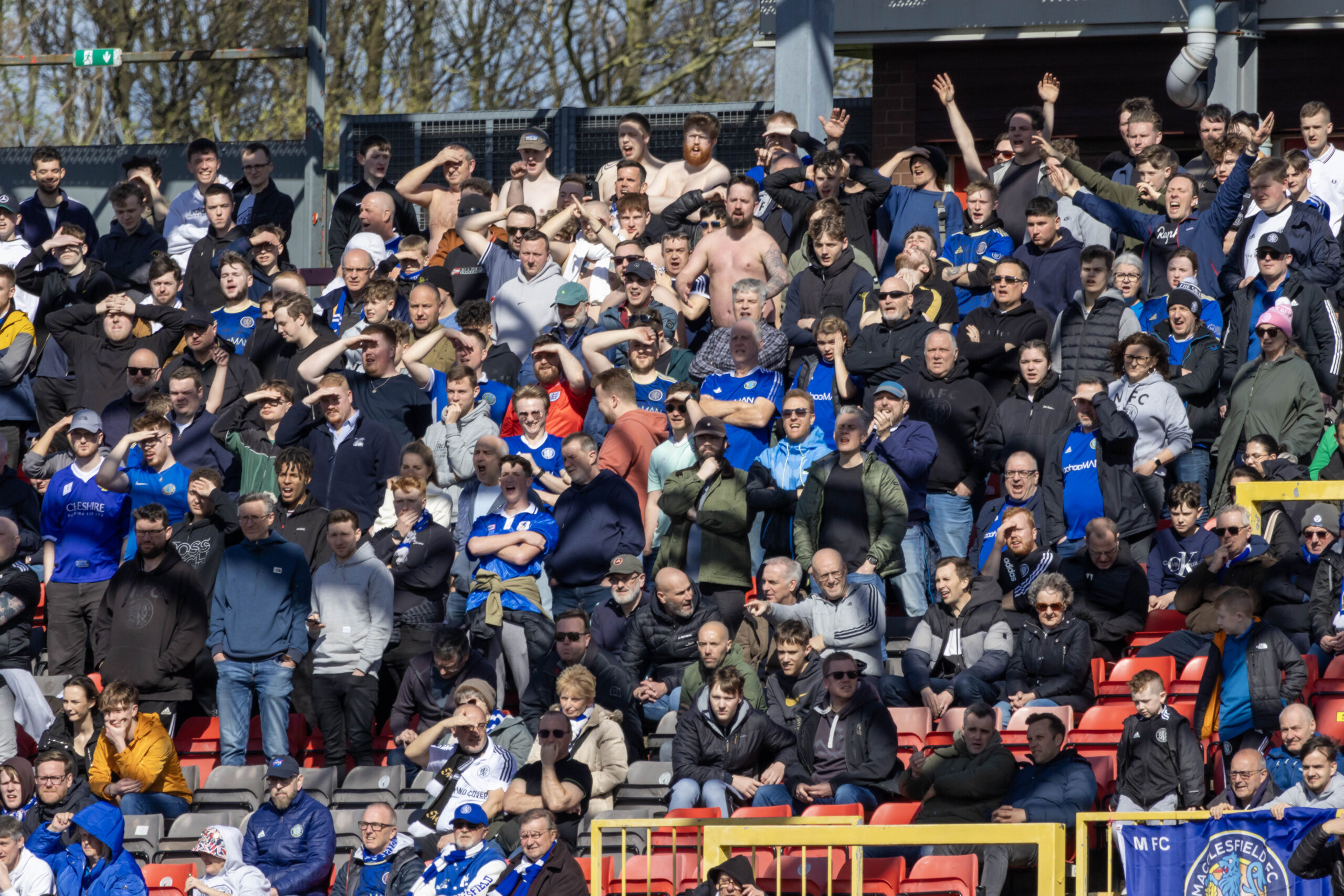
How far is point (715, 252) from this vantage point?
42.9 ft

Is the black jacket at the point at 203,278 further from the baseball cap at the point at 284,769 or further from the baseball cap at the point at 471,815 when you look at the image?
the baseball cap at the point at 471,815

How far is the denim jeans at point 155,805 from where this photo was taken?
10500 millimetres

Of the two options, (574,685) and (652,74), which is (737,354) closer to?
(574,685)

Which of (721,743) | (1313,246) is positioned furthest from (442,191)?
(721,743)

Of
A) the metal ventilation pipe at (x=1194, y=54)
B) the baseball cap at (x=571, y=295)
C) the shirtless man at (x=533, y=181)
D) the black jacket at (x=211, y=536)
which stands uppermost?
the metal ventilation pipe at (x=1194, y=54)

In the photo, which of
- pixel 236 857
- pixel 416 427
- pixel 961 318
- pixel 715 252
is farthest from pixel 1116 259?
pixel 236 857

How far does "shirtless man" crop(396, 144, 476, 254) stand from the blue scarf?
6.81 meters

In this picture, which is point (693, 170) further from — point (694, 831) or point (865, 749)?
point (694, 831)

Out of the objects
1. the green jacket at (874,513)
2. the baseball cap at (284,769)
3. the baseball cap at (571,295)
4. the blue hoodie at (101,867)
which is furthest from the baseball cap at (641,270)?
the blue hoodie at (101,867)

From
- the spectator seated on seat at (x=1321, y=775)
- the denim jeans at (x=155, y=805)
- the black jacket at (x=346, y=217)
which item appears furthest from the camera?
the black jacket at (x=346, y=217)

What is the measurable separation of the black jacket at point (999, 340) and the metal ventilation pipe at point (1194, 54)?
3.78 metres

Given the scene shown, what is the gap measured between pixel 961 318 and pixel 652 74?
14.2m

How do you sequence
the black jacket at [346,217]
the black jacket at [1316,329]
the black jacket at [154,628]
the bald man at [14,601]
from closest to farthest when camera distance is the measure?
the black jacket at [154,628] → the bald man at [14,601] → the black jacket at [1316,329] → the black jacket at [346,217]

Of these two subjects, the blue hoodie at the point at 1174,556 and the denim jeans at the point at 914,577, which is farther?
the denim jeans at the point at 914,577
